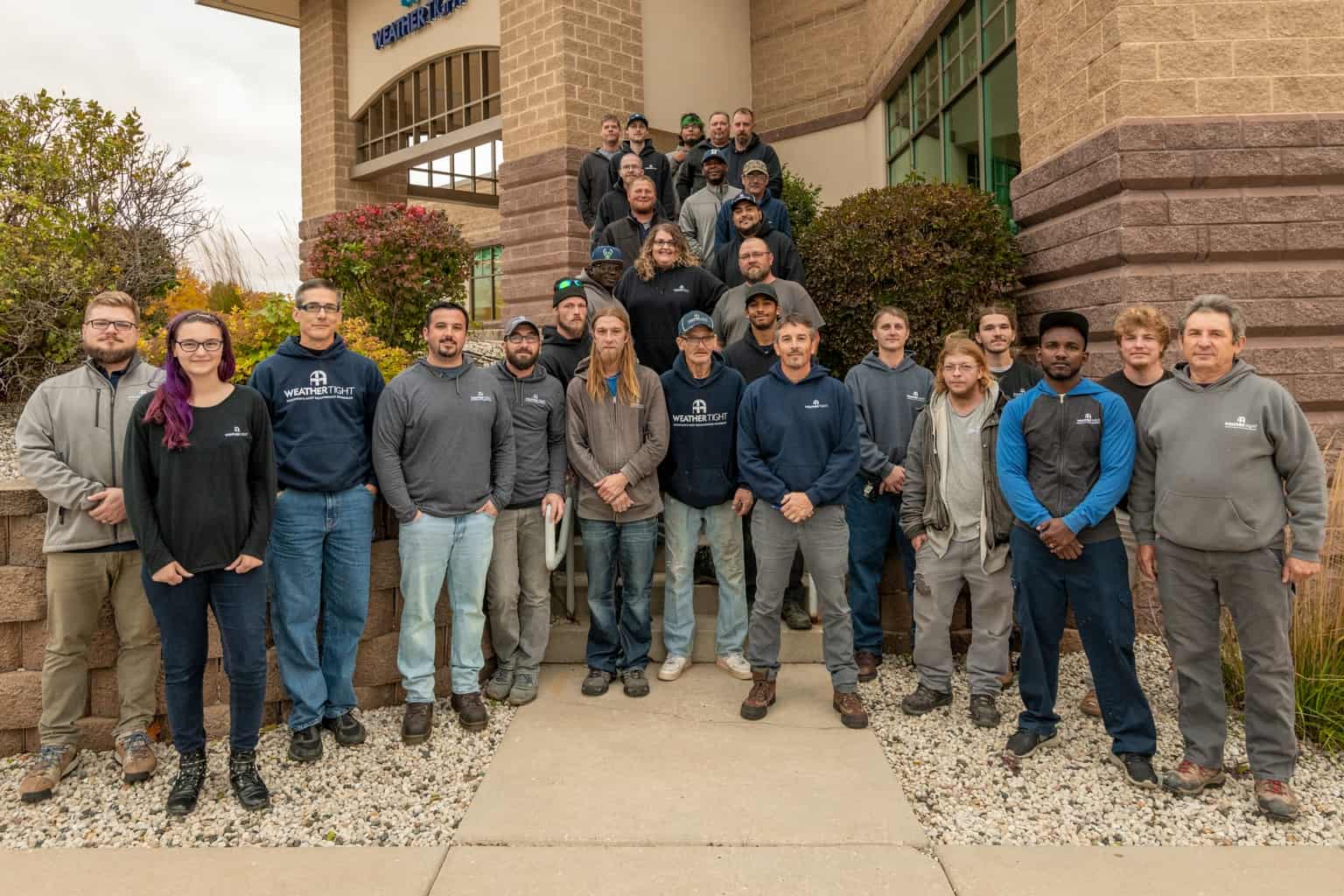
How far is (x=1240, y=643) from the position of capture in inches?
149

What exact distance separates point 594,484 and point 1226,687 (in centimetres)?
349

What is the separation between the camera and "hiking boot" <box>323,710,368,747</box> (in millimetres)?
4430

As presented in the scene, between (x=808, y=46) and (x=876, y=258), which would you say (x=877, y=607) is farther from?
(x=808, y=46)

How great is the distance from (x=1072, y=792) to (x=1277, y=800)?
764 millimetres

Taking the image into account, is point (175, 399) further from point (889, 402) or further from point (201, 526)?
point (889, 402)

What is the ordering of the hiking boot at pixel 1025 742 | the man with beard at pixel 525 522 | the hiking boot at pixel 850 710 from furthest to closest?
the man with beard at pixel 525 522 < the hiking boot at pixel 850 710 < the hiking boot at pixel 1025 742

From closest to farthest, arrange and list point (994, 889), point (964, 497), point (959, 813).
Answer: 1. point (994, 889)
2. point (959, 813)
3. point (964, 497)

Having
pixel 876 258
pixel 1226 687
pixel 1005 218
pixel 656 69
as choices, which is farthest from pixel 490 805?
pixel 656 69

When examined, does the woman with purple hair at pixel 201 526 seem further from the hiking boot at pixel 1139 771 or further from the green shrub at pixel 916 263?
the green shrub at pixel 916 263

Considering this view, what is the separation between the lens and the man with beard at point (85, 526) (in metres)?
3.92

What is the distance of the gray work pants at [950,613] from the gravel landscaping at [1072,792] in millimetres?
224

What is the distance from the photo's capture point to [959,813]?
369 cm

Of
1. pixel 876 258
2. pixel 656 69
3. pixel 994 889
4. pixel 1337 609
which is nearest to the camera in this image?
pixel 994 889

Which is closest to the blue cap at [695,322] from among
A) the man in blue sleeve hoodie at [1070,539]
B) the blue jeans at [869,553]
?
the blue jeans at [869,553]
